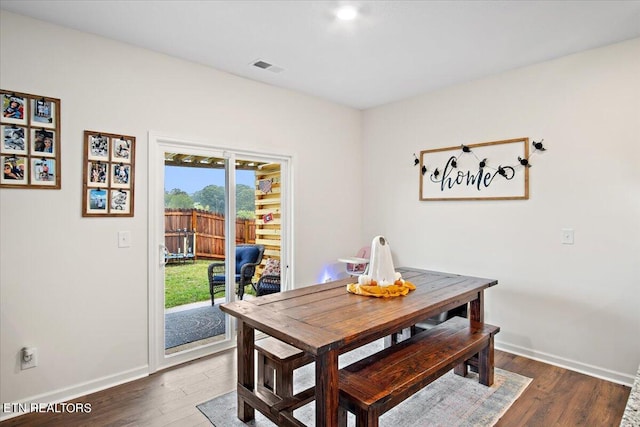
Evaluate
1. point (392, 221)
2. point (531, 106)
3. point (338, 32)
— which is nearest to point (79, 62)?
point (338, 32)

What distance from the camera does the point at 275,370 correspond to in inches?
89.4

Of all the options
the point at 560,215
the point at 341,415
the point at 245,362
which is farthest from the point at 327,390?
the point at 560,215

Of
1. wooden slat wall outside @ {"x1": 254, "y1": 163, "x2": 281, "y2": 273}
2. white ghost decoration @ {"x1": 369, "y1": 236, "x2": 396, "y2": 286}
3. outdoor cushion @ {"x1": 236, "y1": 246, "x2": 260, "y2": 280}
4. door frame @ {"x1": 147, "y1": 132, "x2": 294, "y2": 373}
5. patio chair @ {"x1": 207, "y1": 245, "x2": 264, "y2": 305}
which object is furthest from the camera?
wooden slat wall outside @ {"x1": 254, "y1": 163, "x2": 281, "y2": 273}

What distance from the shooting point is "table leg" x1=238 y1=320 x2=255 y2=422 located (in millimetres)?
2207

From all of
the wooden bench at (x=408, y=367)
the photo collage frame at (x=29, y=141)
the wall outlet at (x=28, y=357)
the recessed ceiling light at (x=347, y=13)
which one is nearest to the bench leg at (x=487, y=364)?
the wooden bench at (x=408, y=367)

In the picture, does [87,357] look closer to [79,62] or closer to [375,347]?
[79,62]

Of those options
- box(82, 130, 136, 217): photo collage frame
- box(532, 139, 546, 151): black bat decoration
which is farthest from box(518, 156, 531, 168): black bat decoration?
box(82, 130, 136, 217): photo collage frame

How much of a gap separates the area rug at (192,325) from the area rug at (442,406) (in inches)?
32.9

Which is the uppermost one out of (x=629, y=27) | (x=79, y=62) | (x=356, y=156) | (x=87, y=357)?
(x=629, y=27)

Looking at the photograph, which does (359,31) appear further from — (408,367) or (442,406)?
(442,406)

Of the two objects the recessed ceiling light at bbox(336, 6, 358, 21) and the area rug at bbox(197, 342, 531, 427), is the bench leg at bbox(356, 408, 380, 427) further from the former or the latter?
the recessed ceiling light at bbox(336, 6, 358, 21)

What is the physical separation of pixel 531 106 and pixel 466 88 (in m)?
0.66

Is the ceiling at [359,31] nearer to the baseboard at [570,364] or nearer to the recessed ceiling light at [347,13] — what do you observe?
the recessed ceiling light at [347,13]

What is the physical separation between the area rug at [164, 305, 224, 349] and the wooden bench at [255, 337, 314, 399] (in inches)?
43.6
